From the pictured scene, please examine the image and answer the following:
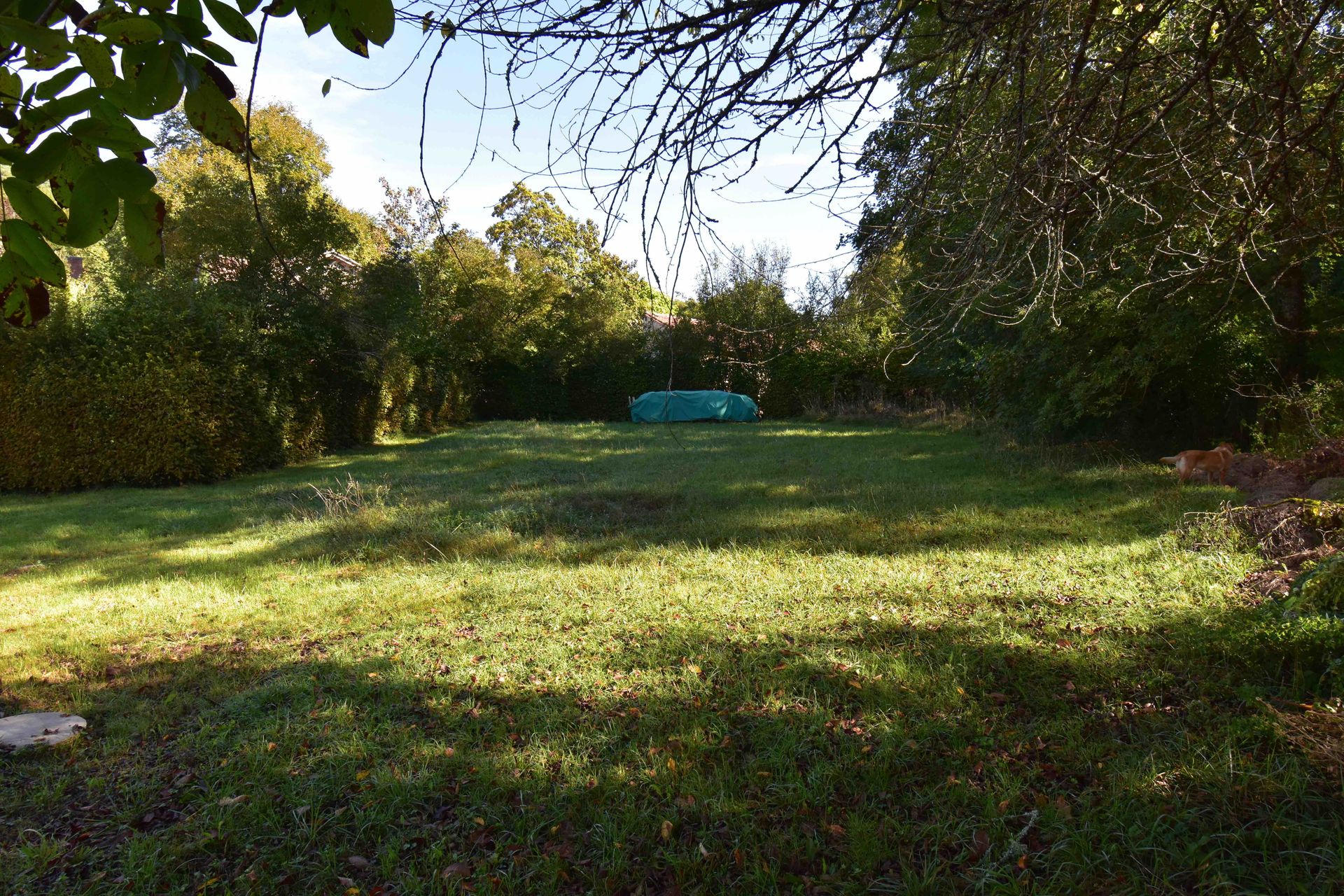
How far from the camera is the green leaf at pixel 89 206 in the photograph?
112cm

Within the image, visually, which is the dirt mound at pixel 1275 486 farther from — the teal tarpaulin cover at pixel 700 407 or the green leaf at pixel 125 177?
the teal tarpaulin cover at pixel 700 407

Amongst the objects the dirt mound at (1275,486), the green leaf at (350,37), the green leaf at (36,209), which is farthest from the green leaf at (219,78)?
the dirt mound at (1275,486)

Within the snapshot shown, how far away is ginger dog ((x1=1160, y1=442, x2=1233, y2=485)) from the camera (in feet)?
23.5

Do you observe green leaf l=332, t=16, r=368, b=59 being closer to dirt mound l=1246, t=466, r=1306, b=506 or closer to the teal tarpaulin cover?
dirt mound l=1246, t=466, r=1306, b=506

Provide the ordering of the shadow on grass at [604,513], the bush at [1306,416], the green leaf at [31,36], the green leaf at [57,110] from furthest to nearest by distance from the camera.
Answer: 1. the bush at [1306,416]
2. the shadow on grass at [604,513]
3. the green leaf at [57,110]
4. the green leaf at [31,36]

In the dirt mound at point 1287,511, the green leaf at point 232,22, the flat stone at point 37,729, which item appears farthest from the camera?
the dirt mound at point 1287,511

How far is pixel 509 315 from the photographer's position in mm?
24000

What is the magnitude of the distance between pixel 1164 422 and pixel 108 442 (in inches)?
609

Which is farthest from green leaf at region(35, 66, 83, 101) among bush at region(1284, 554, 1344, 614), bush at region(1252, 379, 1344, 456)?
bush at region(1252, 379, 1344, 456)

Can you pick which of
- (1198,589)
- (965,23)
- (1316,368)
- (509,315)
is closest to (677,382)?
(509,315)

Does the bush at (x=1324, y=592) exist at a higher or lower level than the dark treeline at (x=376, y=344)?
lower

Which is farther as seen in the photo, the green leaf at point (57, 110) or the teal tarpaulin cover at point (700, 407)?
the teal tarpaulin cover at point (700, 407)

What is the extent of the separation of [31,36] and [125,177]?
0.20m

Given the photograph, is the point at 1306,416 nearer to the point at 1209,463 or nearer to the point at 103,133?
the point at 1209,463
